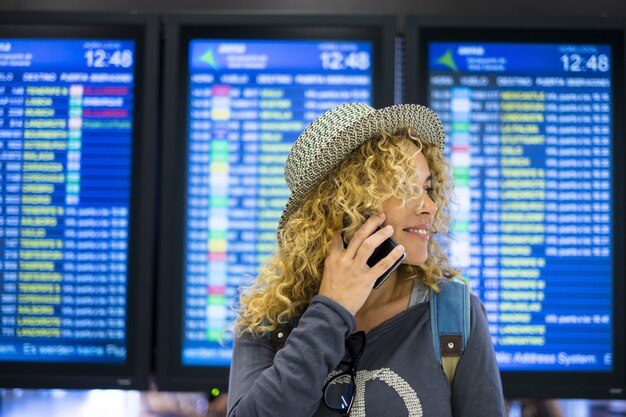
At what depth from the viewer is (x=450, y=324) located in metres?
1.37

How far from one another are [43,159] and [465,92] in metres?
1.68

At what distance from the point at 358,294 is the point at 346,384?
0.19m

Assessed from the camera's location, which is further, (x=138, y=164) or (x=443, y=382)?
(x=138, y=164)

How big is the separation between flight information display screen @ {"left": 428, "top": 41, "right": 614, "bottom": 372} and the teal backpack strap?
1.05 m

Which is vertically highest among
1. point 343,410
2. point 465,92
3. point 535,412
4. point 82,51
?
point 82,51

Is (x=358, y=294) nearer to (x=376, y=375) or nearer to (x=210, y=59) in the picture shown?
(x=376, y=375)

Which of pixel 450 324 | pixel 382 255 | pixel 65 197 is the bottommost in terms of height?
pixel 450 324

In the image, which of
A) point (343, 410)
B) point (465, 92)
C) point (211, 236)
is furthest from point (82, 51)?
point (343, 410)

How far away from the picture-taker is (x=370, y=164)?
1.42m

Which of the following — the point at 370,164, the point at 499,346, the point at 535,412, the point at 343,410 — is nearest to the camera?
the point at 343,410

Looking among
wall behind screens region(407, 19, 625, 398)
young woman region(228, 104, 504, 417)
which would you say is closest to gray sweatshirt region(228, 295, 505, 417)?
young woman region(228, 104, 504, 417)

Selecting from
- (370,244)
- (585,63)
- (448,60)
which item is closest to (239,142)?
(448,60)

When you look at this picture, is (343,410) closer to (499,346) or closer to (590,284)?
(499,346)

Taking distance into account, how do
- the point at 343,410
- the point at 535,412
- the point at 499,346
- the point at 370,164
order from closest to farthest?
1. the point at 343,410
2. the point at 370,164
3. the point at 499,346
4. the point at 535,412
